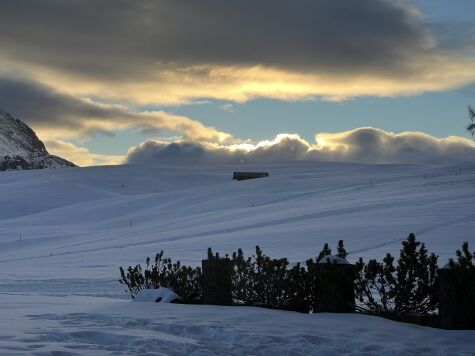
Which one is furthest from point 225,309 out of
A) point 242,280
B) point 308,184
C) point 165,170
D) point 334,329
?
point 165,170

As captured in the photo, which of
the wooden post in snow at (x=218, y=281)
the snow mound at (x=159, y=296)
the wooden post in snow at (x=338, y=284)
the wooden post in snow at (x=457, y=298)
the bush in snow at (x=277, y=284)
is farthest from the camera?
the snow mound at (x=159, y=296)

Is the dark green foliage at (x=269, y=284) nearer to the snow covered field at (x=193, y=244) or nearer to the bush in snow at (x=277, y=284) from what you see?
the bush in snow at (x=277, y=284)

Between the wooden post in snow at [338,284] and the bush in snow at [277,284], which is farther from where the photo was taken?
the bush in snow at [277,284]

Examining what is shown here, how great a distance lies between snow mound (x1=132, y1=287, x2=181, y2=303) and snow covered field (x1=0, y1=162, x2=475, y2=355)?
0.35 meters

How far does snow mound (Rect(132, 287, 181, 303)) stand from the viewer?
1108cm

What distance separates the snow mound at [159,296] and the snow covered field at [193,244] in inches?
13.8

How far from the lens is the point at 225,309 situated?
9773 millimetres

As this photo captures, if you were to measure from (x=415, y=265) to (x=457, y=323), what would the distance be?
119 cm

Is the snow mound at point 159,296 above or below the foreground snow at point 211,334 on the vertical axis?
above

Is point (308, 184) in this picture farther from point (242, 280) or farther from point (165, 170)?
point (242, 280)

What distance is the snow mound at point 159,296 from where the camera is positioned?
1108 cm

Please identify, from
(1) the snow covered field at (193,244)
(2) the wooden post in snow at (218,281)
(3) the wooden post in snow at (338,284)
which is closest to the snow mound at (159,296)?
(1) the snow covered field at (193,244)

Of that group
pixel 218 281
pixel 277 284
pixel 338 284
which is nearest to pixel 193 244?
pixel 218 281

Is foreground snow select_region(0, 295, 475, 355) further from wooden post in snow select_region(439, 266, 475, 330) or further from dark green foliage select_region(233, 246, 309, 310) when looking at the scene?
dark green foliage select_region(233, 246, 309, 310)
